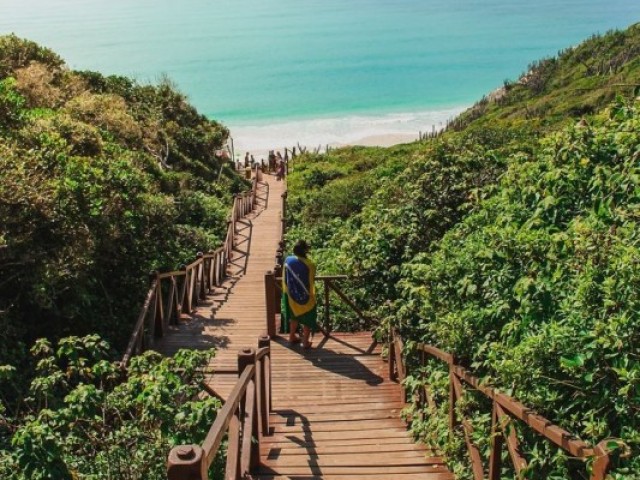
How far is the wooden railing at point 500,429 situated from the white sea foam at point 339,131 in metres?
42.0

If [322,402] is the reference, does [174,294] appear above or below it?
above

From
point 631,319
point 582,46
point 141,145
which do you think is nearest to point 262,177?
point 141,145

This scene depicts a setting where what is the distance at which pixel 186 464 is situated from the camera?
2.54 metres

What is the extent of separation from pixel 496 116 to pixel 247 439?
38053 millimetres

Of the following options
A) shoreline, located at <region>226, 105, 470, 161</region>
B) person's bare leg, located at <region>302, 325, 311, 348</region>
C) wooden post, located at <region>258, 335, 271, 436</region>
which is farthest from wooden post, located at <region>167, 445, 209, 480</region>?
shoreline, located at <region>226, 105, 470, 161</region>

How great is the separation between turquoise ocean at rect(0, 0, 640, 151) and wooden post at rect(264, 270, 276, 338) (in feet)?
132

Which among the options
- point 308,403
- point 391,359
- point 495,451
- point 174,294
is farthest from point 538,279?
point 174,294

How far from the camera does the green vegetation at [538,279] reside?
127 inches

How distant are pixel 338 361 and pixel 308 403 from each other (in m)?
1.18

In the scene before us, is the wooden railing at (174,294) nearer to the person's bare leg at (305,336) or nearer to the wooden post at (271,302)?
the wooden post at (271,302)

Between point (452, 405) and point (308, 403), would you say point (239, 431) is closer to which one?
point (452, 405)

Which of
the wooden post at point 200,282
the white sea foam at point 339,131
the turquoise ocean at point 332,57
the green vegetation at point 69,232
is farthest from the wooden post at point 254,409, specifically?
the turquoise ocean at point 332,57

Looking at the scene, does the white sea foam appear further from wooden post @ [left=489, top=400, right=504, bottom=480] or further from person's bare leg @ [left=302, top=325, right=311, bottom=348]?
wooden post @ [left=489, top=400, right=504, bottom=480]

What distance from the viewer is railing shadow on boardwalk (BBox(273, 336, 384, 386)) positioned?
698cm
